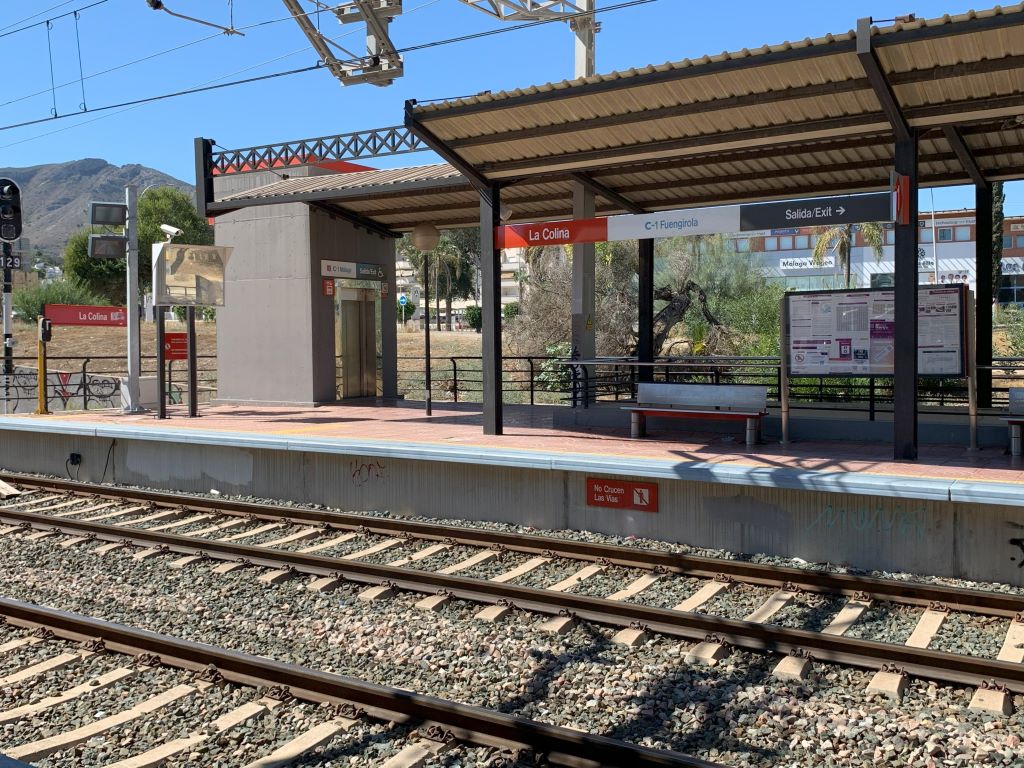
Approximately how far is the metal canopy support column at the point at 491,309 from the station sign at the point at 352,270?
5.88m

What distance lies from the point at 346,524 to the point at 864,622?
18.2 ft

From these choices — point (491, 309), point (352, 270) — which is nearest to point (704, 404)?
point (491, 309)

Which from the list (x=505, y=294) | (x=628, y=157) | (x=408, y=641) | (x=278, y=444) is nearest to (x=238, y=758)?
(x=408, y=641)

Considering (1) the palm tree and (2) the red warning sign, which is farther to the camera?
(1) the palm tree

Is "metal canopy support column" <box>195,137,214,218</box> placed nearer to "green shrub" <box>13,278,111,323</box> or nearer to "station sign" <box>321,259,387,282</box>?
"station sign" <box>321,259,387,282</box>

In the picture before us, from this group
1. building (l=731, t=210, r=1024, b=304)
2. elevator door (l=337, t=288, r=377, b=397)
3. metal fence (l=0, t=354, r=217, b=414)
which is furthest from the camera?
building (l=731, t=210, r=1024, b=304)

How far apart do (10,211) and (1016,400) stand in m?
17.6

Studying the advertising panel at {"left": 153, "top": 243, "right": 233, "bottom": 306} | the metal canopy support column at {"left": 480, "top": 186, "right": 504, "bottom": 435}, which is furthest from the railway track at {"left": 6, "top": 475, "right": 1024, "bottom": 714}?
the advertising panel at {"left": 153, "top": 243, "right": 233, "bottom": 306}

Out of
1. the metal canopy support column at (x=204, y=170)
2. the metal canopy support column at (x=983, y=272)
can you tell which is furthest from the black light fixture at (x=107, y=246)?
the metal canopy support column at (x=983, y=272)

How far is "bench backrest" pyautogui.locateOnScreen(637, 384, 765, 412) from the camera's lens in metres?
11.1

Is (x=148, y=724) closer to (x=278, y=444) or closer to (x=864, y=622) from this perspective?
(x=864, y=622)

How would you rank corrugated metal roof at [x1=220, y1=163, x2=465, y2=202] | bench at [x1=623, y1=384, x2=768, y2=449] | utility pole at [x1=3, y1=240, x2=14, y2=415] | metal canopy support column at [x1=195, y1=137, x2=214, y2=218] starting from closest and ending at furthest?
bench at [x1=623, y1=384, x2=768, y2=449] < corrugated metal roof at [x1=220, y1=163, x2=465, y2=202] < metal canopy support column at [x1=195, y1=137, x2=214, y2=218] < utility pole at [x1=3, y1=240, x2=14, y2=415]

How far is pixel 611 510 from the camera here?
9.73 metres

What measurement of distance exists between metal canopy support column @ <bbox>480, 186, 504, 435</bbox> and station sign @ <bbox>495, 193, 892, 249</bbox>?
0.16 meters
